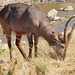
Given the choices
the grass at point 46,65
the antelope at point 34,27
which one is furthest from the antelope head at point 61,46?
the grass at point 46,65

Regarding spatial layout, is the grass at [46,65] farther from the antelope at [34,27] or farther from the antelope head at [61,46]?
the antelope at [34,27]

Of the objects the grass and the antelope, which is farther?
the antelope

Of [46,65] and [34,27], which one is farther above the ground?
[34,27]

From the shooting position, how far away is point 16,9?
6.77 metres

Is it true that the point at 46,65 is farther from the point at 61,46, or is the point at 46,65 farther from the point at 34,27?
the point at 34,27

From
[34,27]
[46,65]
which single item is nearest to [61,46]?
[34,27]

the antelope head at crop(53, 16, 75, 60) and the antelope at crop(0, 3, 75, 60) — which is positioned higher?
the antelope at crop(0, 3, 75, 60)

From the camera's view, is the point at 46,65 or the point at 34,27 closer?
the point at 46,65

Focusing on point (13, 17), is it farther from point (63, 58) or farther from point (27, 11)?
point (63, 58)

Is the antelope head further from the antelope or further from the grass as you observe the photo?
the grass

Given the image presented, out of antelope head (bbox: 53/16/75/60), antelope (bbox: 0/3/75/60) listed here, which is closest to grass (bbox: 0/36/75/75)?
antelope head (bbox: 53/16/75/60)

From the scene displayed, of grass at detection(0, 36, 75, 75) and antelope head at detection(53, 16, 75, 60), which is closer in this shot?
grass at detection(0, 36, 75, 75)

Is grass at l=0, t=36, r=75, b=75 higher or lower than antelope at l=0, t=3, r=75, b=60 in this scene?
lower

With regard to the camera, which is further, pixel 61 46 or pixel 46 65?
pixel 61 46
